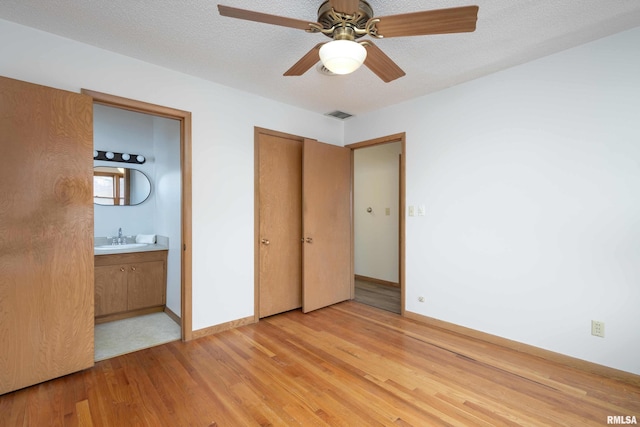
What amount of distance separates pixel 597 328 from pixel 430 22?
8.21 feet

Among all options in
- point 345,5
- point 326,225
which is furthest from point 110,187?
point 345,5

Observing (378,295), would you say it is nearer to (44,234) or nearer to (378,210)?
(378,210)

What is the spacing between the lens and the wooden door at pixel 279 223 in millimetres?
3330

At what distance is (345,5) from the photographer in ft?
4.70

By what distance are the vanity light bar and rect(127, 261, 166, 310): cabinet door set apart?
4.65ft

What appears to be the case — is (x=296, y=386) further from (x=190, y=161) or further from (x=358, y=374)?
(x=190, y=161)

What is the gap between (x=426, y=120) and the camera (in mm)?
3250

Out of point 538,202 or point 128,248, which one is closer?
point 538,202

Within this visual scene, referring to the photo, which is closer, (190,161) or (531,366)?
(531,366)

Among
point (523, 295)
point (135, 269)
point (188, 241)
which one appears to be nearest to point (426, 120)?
point (523, 295)

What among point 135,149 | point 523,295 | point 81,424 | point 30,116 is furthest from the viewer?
point 135,149

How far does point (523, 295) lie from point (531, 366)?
0.56 m

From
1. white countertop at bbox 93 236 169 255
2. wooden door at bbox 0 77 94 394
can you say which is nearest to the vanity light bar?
white countertop at bbox 93 236 169 255

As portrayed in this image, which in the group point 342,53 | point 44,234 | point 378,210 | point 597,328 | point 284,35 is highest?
point 284,35
